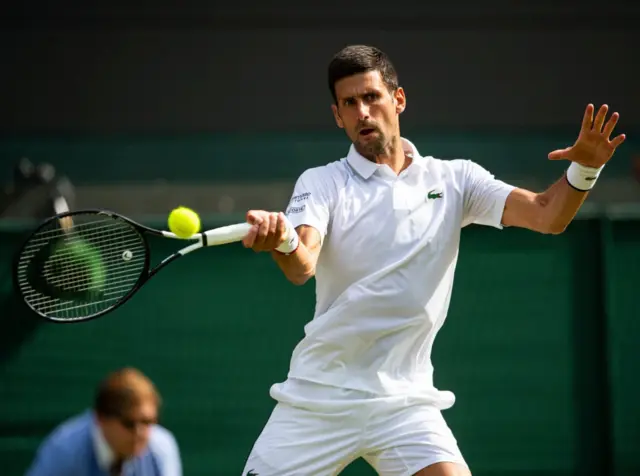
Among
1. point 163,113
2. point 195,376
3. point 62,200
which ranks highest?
point 163,113

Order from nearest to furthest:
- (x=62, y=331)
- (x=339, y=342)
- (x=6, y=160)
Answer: (x=339, y=342) → (x=62, y=331) → (x=6, y=160)

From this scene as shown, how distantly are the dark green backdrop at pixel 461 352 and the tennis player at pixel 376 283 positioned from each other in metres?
1.99

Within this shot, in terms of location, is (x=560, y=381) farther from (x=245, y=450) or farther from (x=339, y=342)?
(x=339, y=342)

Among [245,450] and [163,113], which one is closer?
[245,450]

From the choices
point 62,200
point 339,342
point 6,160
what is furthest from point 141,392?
point 6,160

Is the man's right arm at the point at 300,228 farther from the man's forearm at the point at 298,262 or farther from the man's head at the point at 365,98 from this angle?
the man's head at the point at 365,98

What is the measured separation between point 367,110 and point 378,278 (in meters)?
0.58

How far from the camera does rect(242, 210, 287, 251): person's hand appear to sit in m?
3.96

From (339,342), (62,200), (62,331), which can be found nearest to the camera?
(339,342)

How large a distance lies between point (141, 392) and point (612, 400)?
3.47m

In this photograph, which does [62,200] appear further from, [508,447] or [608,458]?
[608,458]

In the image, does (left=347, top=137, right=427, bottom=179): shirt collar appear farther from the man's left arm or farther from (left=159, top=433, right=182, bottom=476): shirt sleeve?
(left=159, top=433, right=182, bottom=476): shirt sleeve

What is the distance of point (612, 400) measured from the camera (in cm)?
650

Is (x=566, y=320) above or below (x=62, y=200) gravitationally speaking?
below
